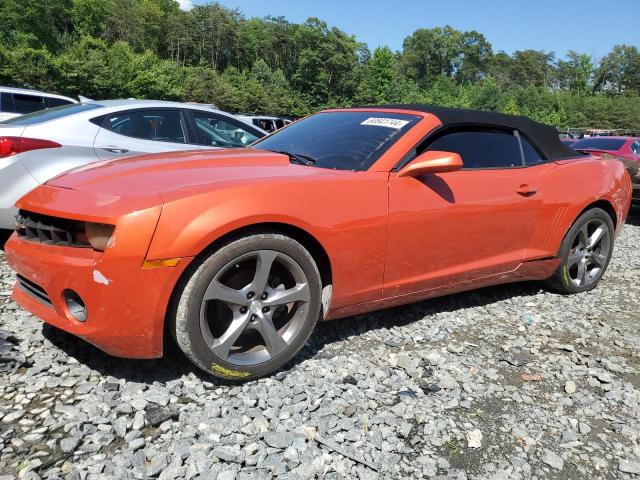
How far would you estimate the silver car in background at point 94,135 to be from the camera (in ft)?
12.8

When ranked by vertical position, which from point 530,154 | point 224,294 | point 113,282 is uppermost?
point 530,154

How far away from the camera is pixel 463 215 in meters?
3.09

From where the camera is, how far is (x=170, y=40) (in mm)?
86875

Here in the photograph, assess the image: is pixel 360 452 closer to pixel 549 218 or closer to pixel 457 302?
pixel 457 302

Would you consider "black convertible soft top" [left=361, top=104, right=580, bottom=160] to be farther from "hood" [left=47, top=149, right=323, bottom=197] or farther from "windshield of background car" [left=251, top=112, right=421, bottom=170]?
"hood" [left=47, top=149, right=323, bottom=197]

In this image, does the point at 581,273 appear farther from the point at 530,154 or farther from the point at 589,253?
the point at 530,154

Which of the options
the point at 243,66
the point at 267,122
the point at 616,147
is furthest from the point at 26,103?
the point at 243,66

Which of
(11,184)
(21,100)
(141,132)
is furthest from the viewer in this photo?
(21,100)

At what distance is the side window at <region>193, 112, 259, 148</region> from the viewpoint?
16.9 feet

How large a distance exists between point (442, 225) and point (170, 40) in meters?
94.6

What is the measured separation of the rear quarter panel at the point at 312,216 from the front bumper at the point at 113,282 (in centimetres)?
8

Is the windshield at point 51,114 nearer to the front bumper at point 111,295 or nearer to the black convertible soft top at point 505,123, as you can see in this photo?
the front bumper at point 111,295

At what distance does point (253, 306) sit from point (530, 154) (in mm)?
2546

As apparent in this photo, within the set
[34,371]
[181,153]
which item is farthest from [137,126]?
[34,371]
